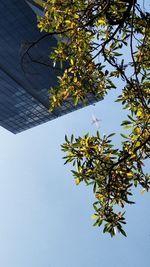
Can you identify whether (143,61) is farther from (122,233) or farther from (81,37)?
(122,233)

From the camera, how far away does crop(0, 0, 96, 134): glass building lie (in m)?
49.4

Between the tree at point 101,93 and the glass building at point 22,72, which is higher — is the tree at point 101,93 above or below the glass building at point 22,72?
below

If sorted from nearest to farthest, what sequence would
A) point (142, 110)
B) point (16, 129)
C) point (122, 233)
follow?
1. point (122, 233)
2. point (142, 110)
3. point (16, 129)

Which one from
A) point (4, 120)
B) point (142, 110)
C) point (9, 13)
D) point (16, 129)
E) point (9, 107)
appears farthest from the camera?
point (16, 129)

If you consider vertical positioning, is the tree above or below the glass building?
below

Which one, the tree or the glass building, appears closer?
the tree

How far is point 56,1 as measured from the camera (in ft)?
31.3

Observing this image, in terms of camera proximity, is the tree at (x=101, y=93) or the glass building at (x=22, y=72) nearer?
the tree at (x=101, y=93)

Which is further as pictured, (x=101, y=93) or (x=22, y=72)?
(x=22, y=72)

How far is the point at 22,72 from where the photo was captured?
207 ft

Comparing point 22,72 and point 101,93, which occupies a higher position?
point 22,72

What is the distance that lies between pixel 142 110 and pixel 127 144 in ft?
2.81

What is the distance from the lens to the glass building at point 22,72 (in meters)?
49.4

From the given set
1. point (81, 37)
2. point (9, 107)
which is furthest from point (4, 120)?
point (81, 37)
